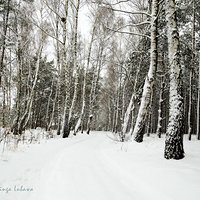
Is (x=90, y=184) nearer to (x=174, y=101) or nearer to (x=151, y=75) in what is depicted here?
(x=174, y=101)

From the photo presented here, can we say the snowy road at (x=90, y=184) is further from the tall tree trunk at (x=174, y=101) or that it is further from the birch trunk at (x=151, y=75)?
the birch trunk at (x=151, y=75)

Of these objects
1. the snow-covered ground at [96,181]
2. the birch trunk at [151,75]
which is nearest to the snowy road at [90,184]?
the snow-covered ground at [96,181]

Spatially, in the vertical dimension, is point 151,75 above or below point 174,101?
above

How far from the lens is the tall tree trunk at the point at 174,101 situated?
210 inches

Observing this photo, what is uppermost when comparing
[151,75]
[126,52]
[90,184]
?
[126,52]

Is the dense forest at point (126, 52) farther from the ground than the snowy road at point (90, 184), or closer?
farther from the ground

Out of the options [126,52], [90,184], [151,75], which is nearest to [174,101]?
[151,75]

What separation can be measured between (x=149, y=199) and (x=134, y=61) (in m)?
14.0

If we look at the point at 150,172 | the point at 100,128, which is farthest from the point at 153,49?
the point at 100,128

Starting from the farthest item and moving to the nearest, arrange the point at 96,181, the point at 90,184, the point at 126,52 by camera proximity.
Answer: the point at 126,52 → the point at 96,181 → the point at 90,184

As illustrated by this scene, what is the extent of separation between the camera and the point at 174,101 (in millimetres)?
5598

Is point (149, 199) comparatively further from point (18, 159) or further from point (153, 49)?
point (153, 49)

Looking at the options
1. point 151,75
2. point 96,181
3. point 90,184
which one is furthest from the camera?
point 151,75

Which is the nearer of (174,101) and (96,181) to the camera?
(96,181)
